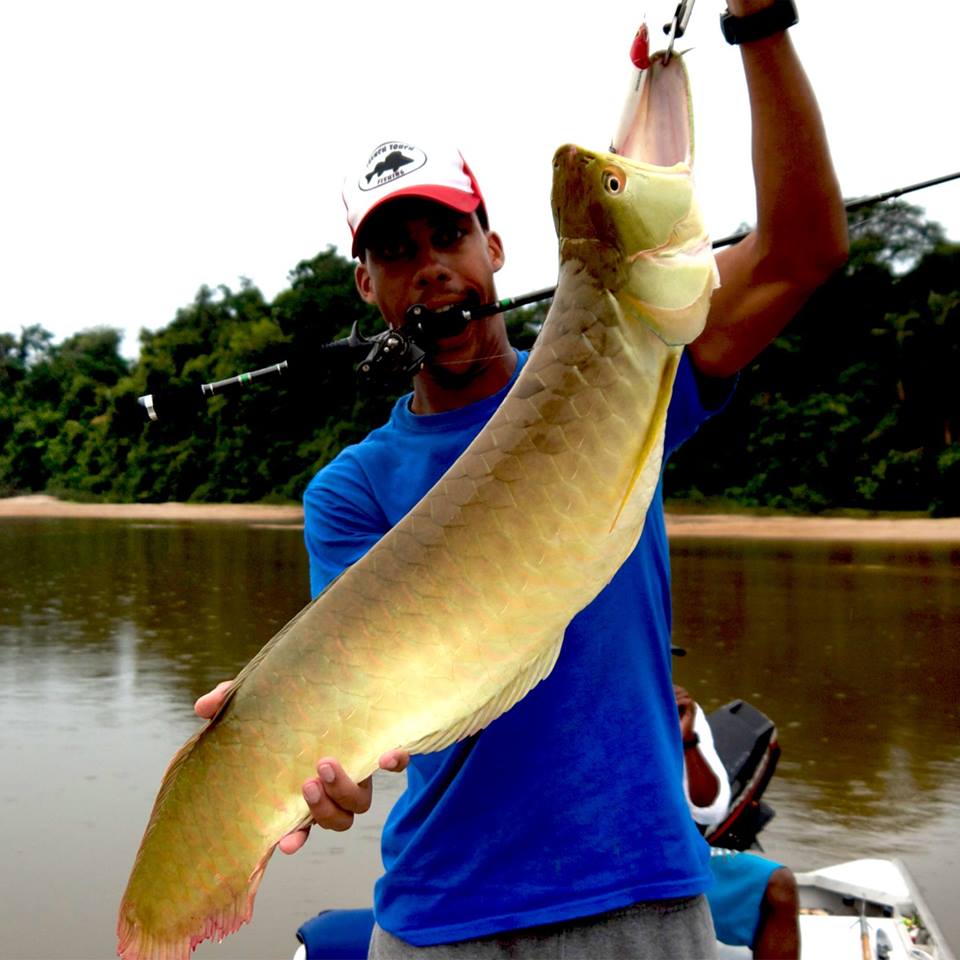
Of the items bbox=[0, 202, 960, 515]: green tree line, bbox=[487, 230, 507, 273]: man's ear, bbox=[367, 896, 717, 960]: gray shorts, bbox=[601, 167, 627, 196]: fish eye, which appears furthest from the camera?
bbox=[0, 202, 960, 515]: green tree line

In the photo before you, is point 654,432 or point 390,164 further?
point 390,164

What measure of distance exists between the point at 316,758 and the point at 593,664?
1.91 feet

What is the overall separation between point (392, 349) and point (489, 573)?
2.40 ft

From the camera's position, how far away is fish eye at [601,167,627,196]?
1.72 m

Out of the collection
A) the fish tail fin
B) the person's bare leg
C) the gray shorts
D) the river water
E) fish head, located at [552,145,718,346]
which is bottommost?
the river water

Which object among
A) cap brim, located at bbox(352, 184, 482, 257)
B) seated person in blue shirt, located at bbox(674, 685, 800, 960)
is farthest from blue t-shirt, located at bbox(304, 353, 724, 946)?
seated person in blue shirt, located at bbox(674, 685, 800, 960)

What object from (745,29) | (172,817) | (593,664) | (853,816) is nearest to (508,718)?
(593,664)

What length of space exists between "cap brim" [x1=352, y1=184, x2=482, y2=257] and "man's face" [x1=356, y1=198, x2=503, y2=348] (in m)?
0.02

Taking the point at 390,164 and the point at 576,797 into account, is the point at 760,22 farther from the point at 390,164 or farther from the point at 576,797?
the point at 576,797

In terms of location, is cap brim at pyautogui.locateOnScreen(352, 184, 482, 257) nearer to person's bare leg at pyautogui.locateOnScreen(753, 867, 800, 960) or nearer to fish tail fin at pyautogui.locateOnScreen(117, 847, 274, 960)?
fish tail fin at pyautogui.locateOnScreen(117, 847, 274, 960)

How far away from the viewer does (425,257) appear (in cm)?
251

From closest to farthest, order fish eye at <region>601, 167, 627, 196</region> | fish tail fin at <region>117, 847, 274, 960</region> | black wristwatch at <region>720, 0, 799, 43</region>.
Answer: fish eye at <region>601, 167, 627, 196</region> < black wristwatch at <region>720, 0, 799, 43</region> < fish tail fin at <region>117, 847, 274, 960</region>

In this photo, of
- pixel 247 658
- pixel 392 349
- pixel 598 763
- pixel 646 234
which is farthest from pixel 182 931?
pixel 247 658

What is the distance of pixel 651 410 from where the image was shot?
1.78 metres
